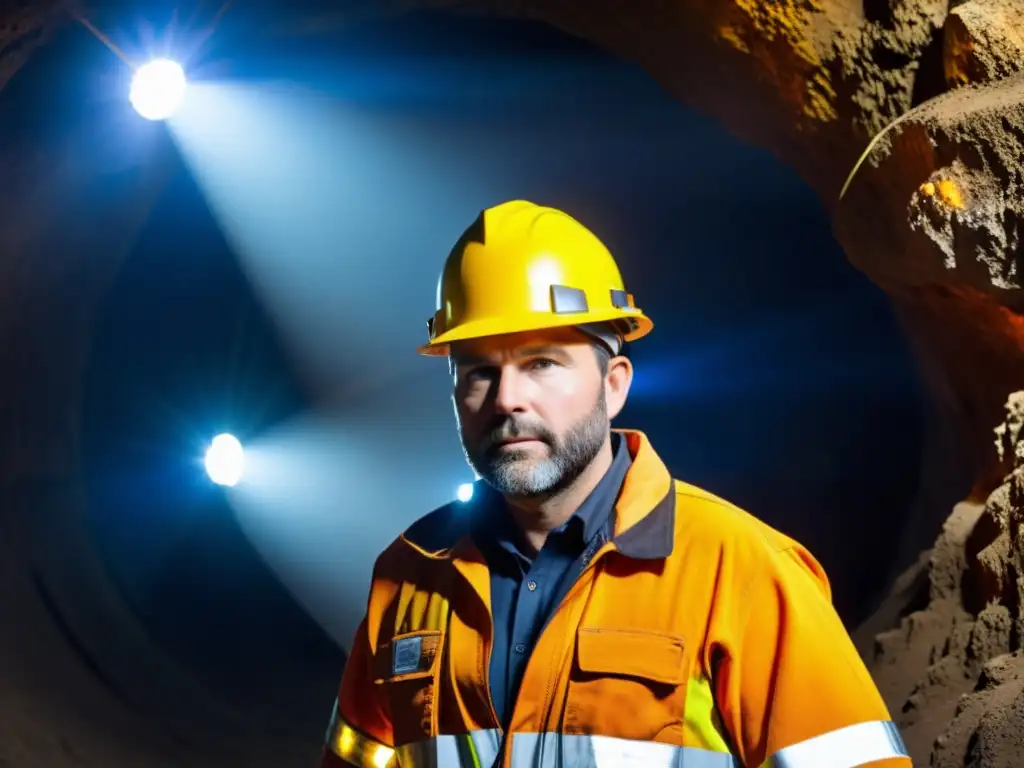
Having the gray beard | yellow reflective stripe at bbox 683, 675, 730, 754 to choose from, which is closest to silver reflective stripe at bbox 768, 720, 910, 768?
yellow reflective stripe at bbox 683, 675, 730, 754

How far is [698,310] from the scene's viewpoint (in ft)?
22.6

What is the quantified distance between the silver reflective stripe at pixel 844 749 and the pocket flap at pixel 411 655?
2.17ft

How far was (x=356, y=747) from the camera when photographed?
6.83 feet

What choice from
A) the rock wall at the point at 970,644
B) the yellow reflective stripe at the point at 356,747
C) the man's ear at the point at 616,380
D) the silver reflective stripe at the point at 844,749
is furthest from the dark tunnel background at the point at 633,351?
the silver reflective stripe at the point at 844,749

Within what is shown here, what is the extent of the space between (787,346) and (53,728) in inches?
187

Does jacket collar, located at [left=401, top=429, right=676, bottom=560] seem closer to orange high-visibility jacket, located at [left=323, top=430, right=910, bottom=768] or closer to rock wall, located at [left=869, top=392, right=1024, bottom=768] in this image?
orange high-visibility jacket, located at [left=323, top=430, right=910, bottom=768]

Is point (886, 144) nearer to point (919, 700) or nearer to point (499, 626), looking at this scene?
point (919, 700)

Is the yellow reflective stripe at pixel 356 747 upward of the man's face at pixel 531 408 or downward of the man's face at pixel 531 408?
downward

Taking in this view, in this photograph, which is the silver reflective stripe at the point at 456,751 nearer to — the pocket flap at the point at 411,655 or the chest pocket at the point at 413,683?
the chest pocket at the point at 413,683

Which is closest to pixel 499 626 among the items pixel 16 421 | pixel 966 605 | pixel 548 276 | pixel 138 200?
pixel 548 276

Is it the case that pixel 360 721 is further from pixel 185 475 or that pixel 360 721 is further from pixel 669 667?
pixel 185 475

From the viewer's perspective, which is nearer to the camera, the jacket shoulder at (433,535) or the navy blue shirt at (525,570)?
the navy blue shirt at (525,570)

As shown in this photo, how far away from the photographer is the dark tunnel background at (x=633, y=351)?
223 inches

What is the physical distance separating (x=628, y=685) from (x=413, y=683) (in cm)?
46
